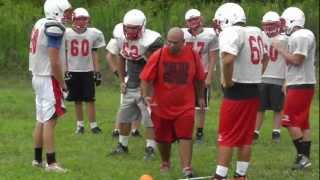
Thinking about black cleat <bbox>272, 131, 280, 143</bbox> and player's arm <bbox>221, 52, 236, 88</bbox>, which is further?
black cleat <bbox>272, 131, 280, 143</bbox>

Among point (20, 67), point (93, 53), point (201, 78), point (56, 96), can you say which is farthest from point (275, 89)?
point (20, 67)

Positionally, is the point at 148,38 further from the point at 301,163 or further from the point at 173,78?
the point at 301,163

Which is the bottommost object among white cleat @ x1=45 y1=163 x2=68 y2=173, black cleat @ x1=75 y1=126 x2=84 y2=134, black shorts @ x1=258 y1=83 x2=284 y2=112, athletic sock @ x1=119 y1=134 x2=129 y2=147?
black cleat @ x1=75 y1=126 x2=84 y2=134

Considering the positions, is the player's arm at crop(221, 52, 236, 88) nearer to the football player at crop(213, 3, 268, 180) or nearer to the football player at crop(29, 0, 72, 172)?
the football player at crop(213, 3, 268, 180)

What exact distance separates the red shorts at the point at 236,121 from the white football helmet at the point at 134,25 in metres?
1.89

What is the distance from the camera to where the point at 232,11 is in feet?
30.0

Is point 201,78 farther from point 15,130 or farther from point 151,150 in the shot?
point 15,130

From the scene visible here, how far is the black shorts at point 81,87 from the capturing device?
13.3m

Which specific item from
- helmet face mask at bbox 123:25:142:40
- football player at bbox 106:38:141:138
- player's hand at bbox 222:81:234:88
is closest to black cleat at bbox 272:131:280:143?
football player at bbox 106:38:141:138

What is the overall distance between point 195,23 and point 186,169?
3.55 m

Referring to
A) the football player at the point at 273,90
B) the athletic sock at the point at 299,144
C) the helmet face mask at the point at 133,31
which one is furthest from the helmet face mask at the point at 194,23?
the athletic sock at the point at 299,144

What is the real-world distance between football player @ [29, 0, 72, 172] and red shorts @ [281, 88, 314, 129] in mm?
3011

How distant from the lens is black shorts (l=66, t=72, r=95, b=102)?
1327 centimetres

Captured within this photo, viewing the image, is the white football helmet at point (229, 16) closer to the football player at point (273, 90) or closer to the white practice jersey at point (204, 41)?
the white practice jersey at point (204, 41)
